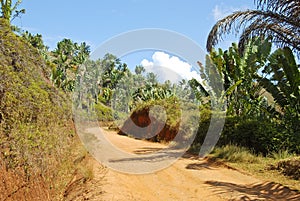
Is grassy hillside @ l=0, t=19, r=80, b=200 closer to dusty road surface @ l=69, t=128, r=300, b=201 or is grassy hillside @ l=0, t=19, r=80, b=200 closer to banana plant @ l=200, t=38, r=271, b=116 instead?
dusty road surface @ l=69, t=128, r=300, b=201

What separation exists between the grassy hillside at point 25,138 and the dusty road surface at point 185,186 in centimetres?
87

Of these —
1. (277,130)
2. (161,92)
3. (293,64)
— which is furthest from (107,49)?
(161,92)

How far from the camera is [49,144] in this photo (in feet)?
20.4

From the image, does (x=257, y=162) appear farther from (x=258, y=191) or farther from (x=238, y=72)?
(x=238, y=72)

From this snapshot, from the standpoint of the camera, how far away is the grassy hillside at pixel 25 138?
4.72 meters

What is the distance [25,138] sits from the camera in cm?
548

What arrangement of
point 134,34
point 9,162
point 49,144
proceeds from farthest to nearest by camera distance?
point 134,34, point 49,144, point 9,162

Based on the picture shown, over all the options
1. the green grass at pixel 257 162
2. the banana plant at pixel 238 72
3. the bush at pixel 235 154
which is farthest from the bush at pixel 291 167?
the banana plant at pixel 238 72

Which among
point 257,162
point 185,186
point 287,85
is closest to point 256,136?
point 257,162

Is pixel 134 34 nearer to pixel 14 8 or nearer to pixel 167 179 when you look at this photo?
pixel 167 179

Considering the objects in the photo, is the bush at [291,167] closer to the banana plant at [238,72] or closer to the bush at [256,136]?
the bush at [256,136]

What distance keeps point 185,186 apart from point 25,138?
3.62 m

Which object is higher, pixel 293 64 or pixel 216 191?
pixel 293 64

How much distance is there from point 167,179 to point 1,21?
7038 mm
